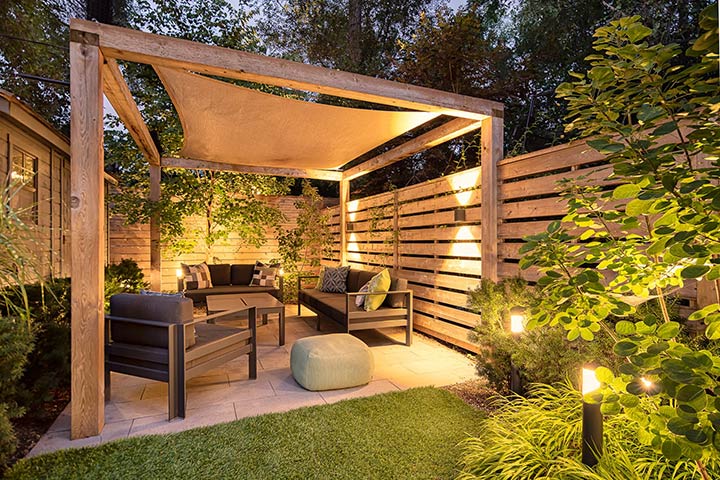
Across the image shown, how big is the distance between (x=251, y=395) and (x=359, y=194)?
5.98m

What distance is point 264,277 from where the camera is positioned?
682cm

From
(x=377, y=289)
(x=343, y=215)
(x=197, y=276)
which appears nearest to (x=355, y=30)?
(x=343, y=215)

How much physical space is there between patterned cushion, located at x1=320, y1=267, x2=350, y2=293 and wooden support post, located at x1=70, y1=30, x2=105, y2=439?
3.67 metres

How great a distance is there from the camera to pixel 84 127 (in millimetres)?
2418

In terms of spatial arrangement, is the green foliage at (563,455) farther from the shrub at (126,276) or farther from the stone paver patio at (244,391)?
the shrub at (126,276)

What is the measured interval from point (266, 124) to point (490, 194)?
2.50 meters

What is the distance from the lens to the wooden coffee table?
15.2 ft

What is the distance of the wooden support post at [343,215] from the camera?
7.23 metres

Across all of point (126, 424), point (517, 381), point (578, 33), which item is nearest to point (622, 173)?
point (517, 381)

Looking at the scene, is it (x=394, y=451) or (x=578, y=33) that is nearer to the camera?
(x=394, y=451)

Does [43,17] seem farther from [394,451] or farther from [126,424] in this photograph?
[394,451]

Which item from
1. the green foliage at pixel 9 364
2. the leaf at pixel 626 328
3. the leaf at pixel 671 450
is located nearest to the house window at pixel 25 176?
the green foliage at pixel 9 364

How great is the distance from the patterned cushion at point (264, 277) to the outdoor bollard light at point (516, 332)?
4.75m

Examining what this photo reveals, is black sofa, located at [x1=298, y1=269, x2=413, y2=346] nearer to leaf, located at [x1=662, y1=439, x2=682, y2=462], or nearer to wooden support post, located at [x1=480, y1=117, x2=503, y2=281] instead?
wooden support post, located at [x1=480, y1=117, x2=503, y2=281]
